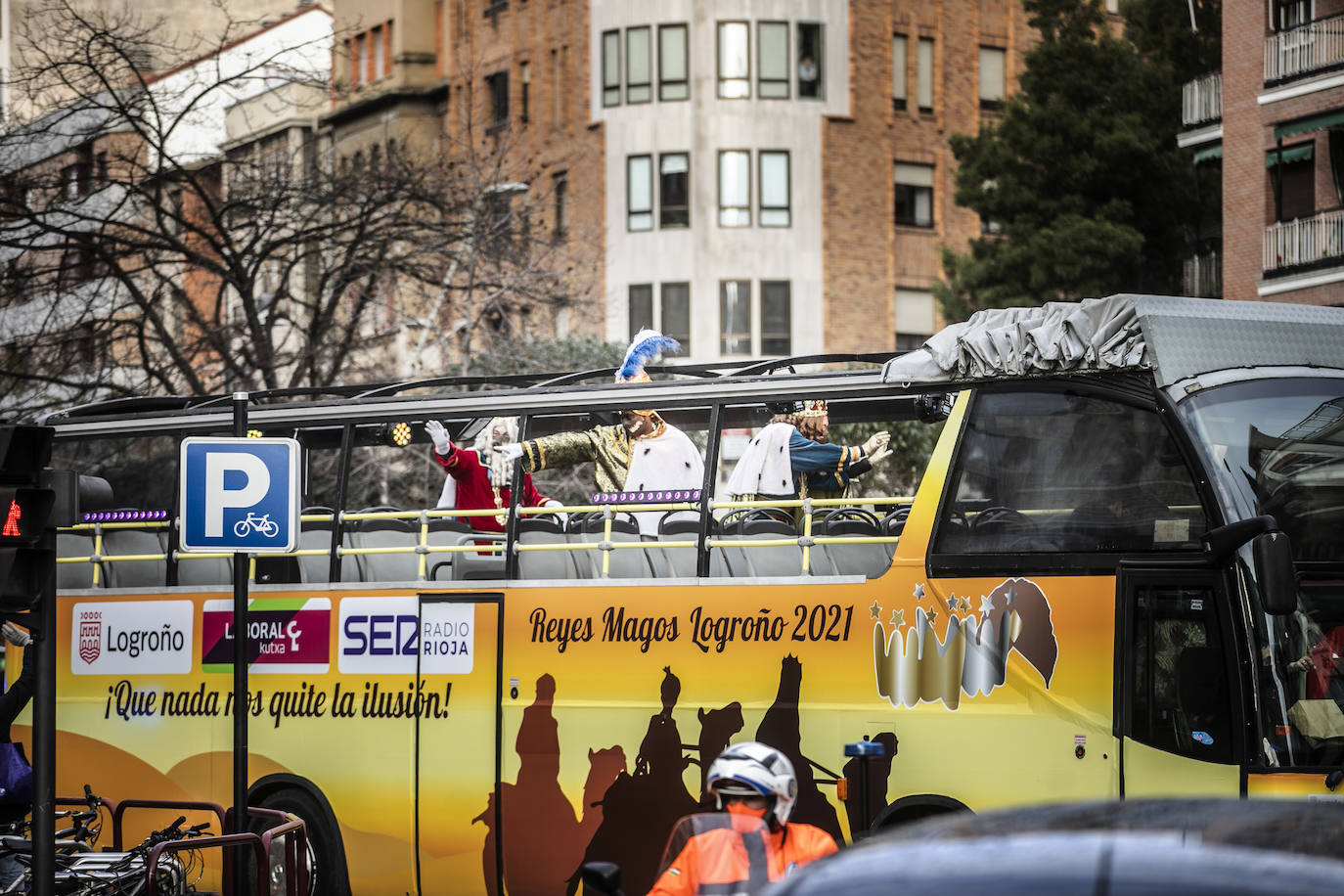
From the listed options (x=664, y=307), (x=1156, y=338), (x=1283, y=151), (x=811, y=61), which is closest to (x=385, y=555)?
(x=1156, y=338)

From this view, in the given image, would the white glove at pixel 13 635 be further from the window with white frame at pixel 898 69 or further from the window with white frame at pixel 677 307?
the window with white frame at pixel 898 69

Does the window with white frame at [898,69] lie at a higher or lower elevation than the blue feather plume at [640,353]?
higher

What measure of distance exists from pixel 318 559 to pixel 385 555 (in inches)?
19.4

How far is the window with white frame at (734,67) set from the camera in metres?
43.9

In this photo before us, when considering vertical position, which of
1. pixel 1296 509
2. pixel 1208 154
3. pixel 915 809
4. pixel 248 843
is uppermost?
pixel 1208 154

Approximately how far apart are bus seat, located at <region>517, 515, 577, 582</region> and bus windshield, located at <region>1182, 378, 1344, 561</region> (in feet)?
13.8

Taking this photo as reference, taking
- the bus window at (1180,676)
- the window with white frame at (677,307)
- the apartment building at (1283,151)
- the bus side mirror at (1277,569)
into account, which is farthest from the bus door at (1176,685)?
the window with white frame at (677,307)

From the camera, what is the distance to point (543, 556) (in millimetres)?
11422

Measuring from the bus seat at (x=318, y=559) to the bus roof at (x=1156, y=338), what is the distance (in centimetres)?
482

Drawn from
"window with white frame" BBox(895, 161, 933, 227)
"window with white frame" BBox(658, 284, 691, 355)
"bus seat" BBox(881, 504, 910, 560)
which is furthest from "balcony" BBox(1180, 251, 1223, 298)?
"bus seat" BBox(881, 504, 910, 560)

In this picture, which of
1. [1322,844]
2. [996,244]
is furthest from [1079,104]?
[1322,844]

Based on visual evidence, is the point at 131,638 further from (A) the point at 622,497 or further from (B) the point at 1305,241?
(B) the point at 1305,241

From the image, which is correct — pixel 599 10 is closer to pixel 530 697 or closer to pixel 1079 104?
pixel 1079 104

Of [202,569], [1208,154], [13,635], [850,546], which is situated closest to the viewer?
[13,635]
